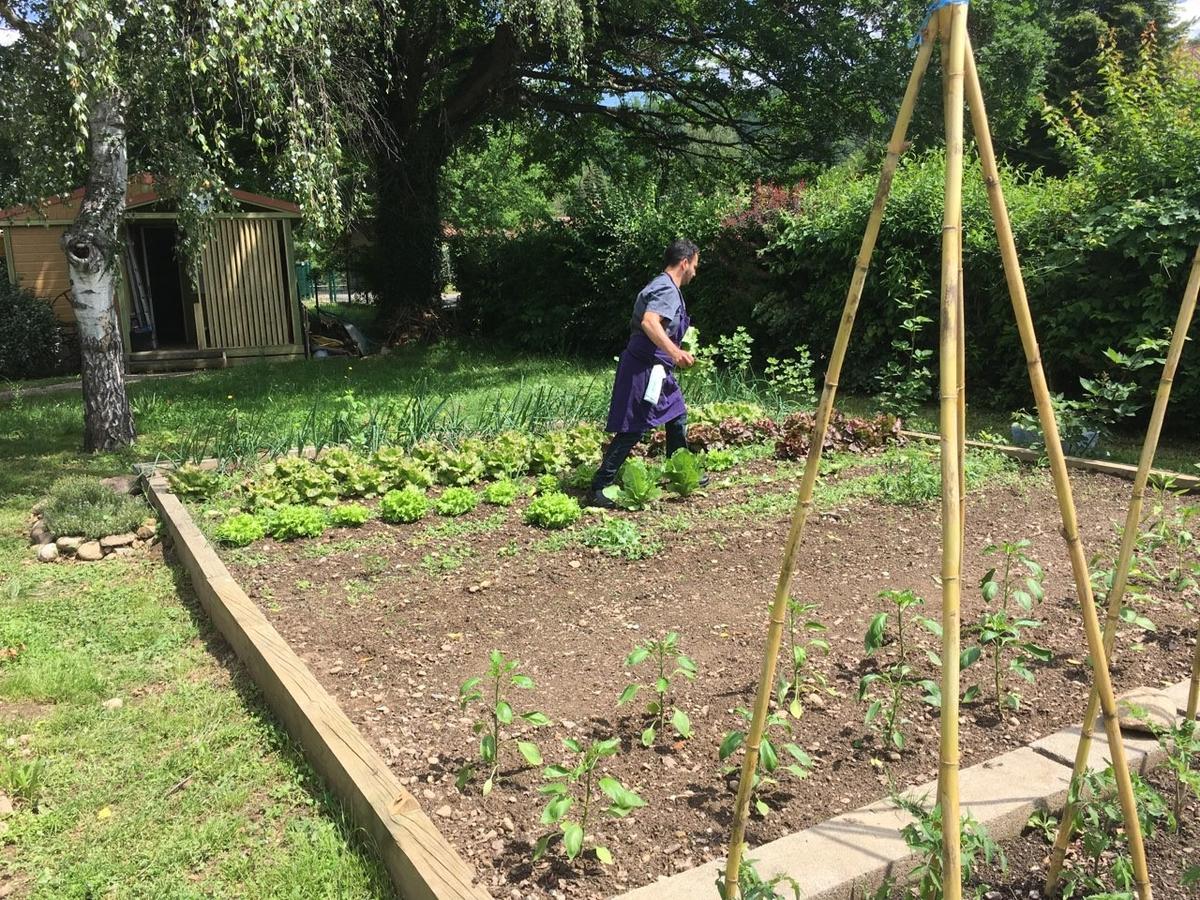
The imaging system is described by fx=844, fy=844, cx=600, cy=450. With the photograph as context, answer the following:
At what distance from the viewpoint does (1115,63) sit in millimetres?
8547

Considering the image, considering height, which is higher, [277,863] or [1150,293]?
[1150,293]

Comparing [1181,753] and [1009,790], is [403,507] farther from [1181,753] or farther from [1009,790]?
[1181,753]

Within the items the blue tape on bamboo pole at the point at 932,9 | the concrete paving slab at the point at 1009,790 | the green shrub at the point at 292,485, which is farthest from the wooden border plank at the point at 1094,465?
the blue tape on bamboo pole at the point at 932,9

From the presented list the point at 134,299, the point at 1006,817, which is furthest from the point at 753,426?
the point at 134,299

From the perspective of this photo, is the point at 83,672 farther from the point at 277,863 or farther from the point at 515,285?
the point at 515,285

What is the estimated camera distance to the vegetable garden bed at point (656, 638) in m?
2.49

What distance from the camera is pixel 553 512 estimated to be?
200 inches

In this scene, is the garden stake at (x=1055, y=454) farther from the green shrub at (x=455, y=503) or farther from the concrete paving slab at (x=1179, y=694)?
the green shrub at (x=455, y=503)

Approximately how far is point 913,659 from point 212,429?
5.72 meters

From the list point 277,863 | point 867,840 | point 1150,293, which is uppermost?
point 1150,293

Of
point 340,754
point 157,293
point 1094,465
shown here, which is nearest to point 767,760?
point 340,754

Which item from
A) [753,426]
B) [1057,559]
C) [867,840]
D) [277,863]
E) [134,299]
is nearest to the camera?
[867,840]

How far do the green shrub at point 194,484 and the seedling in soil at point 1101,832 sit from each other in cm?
531

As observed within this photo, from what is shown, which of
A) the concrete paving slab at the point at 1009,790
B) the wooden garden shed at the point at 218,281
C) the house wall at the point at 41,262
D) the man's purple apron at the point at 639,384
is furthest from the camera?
the house wall at the point at 41,262
